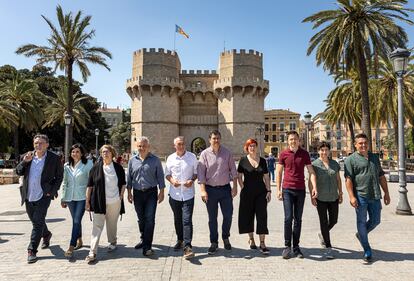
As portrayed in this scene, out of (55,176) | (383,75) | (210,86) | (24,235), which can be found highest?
(210,86)

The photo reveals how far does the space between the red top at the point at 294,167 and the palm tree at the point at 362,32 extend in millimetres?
11806

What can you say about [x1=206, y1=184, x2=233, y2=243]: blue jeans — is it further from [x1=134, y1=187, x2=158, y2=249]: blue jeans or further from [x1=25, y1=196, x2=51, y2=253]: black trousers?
[x1=25, y1=196, x2=51, y2=253]: black trousers

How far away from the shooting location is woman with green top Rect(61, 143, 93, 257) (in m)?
5.11

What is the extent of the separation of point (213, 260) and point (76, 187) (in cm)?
250

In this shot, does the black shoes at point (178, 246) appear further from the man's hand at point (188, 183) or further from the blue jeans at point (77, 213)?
the blue jeans at point (77, 213)

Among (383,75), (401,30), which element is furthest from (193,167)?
(383,75)

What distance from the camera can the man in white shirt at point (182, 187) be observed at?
16.5ft

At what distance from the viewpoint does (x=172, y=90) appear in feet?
131

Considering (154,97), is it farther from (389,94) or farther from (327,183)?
(327,183)

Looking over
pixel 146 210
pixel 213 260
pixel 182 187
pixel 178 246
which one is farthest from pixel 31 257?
pixel 213 260

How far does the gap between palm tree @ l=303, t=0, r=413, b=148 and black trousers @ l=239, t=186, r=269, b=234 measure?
12.1 metres

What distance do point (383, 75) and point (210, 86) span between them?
2338 cm

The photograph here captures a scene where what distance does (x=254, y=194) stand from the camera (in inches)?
201

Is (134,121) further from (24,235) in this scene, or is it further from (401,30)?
(24,235)
